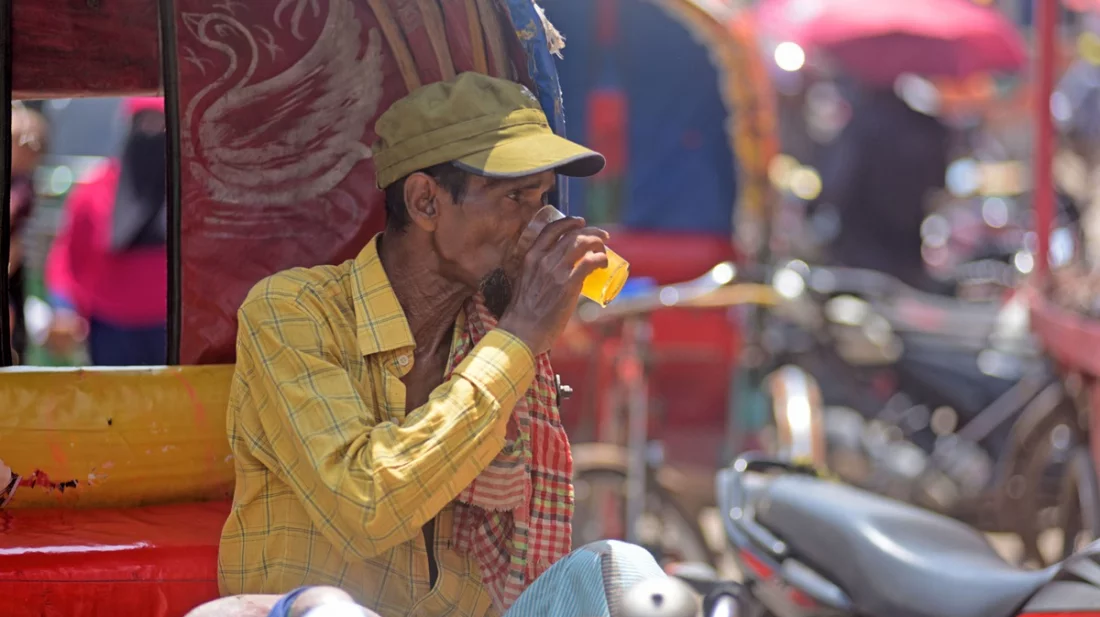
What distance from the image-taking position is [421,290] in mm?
2283

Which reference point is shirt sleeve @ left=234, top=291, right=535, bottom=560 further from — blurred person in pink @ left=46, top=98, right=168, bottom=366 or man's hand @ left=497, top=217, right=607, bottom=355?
blurred person in pink @ left=46, top=98, right=168, bottom=366

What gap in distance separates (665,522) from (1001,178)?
30.2 feet

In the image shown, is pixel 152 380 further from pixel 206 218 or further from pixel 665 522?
pixel 665 522

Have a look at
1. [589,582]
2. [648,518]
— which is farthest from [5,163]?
[648,518]

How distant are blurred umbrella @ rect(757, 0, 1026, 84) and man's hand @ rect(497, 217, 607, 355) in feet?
24.4

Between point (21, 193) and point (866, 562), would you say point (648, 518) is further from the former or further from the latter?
point (21, 193)

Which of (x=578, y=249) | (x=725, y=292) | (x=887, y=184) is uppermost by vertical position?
(x=578, y=249)

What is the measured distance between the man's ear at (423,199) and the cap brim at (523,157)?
7 cm

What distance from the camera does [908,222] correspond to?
340 inches

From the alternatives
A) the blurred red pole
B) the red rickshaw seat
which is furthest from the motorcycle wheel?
the red rickshaw seat

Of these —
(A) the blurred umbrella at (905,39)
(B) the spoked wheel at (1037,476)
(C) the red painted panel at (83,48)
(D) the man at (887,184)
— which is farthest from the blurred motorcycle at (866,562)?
(A) the blurred umbrella at (905,39)

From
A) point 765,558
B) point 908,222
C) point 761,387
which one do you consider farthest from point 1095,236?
point 908,222

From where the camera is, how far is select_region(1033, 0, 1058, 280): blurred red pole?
5184mm

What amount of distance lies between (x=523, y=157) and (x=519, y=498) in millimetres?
591
